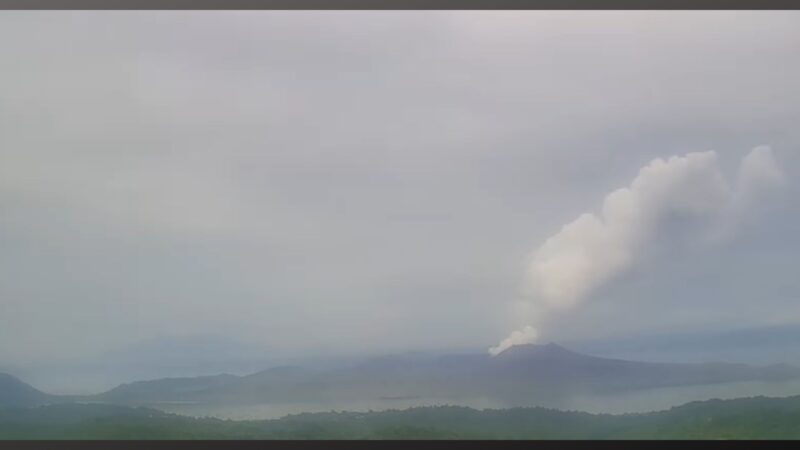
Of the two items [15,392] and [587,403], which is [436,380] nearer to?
[587,403]

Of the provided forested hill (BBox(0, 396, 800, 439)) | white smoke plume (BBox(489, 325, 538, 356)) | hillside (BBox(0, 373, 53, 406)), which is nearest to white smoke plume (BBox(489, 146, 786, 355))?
white smoke plume (BBox(489, 325, 538, 356))

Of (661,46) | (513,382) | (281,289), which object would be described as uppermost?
(661,46)

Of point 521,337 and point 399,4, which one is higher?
point 399,4

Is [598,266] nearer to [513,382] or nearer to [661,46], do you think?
[513,382]

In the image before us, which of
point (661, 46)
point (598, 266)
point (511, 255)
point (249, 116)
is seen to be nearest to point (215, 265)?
point (249, 116)

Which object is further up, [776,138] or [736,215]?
[776,138]

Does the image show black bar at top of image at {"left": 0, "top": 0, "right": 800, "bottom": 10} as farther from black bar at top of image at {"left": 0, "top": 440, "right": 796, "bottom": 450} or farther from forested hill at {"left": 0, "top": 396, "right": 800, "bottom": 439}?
black bar at top of image at {"left": 0, "top": 440, "right": 796, "bottom": 450}

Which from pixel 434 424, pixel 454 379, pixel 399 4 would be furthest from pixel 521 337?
pixel 399 4
